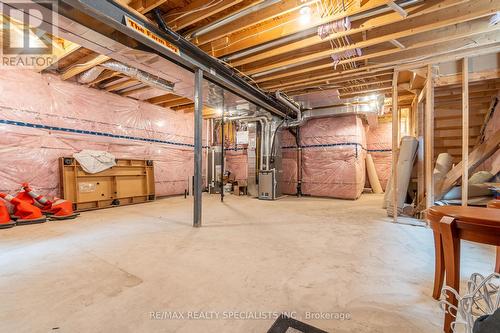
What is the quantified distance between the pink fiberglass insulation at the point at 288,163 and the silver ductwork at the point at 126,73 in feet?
12.7

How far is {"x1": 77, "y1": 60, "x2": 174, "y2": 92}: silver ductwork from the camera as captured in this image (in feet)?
11.8

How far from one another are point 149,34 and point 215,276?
8.39 feet

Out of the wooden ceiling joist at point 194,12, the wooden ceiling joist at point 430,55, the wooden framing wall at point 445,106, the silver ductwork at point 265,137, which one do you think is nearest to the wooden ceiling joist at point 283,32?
the wooden ceiling joist at point 194,12

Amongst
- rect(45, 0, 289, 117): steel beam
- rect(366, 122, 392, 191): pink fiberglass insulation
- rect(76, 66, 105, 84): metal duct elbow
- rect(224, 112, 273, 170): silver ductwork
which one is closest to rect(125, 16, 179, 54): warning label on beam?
rect(45, 0, 289, 117): steel beam

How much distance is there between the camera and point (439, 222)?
4.02ft

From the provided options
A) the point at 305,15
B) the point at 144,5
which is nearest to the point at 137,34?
the point at 144,5

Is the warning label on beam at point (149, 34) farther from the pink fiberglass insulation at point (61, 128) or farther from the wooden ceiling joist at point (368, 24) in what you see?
the pink fiberglass insulation at point (61, 128)

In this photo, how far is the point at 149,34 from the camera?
8.05 feet

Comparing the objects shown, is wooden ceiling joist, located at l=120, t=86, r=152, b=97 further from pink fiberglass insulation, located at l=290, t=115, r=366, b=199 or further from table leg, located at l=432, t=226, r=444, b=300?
table leg, located at l=432, t=226, r=444, b=300

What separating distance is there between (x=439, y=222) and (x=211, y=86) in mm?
3546

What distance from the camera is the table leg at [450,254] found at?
115cm

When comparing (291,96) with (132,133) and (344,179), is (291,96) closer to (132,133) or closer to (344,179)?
(344,179)

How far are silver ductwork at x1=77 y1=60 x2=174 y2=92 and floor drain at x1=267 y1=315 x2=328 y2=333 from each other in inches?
155

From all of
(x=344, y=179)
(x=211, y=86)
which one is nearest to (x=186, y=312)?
(x=211, y=86)
